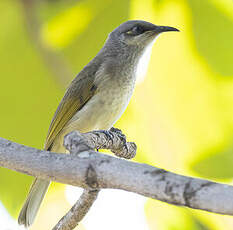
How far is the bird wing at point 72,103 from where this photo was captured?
4023 mm

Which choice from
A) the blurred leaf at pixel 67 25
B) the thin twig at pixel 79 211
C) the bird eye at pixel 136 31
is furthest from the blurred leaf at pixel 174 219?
the thin twig at pixel 79 211

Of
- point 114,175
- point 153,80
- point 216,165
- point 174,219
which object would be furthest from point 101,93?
point 114,175

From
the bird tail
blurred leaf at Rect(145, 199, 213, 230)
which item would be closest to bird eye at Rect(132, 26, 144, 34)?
the bird tail

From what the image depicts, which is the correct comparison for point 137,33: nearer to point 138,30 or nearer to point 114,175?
point 138,30

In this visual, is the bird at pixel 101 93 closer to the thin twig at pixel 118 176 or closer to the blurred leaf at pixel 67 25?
the blurred leaf at pixel 67 25

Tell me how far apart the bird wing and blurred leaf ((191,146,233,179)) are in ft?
4.18

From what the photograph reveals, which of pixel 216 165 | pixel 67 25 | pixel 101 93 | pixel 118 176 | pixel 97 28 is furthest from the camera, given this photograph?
pixel 97 28

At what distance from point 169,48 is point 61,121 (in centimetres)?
155

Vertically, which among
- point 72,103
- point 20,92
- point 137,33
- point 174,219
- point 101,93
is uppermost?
point 137,33

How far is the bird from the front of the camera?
3.85 metres

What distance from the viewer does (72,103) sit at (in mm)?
4102

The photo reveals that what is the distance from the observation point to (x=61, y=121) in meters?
4.04

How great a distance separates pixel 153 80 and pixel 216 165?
3.55 ft

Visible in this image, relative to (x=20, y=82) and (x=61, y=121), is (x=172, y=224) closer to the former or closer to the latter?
(x=61, y=121)
